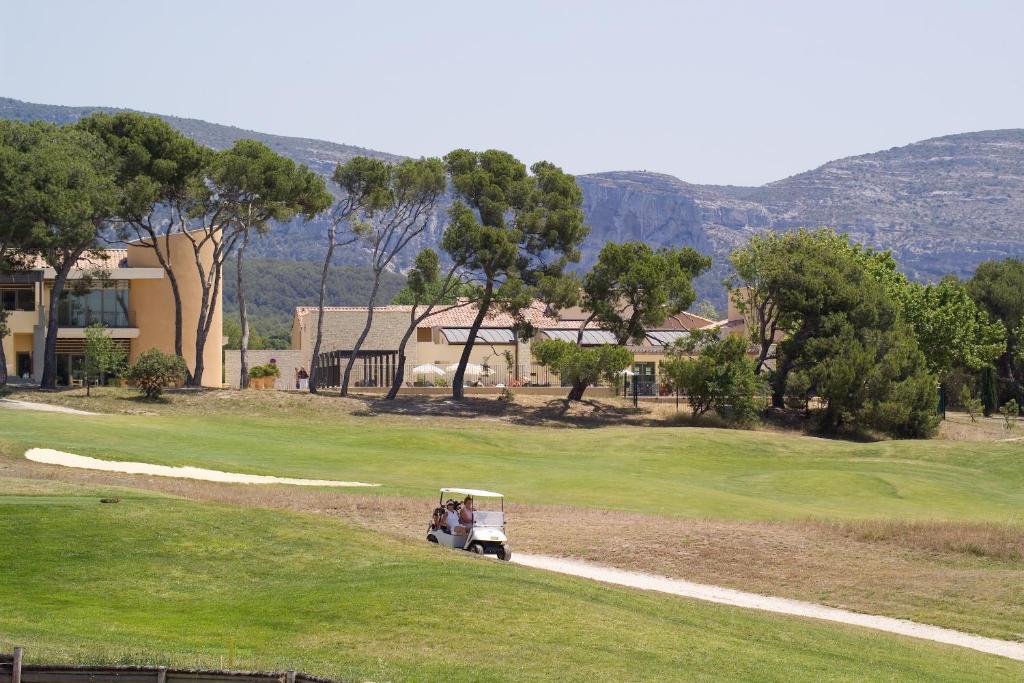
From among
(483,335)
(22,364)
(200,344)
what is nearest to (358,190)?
(200,344)

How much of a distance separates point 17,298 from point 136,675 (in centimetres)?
7025

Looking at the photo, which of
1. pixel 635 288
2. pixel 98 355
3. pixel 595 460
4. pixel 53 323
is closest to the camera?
pixel 595 460

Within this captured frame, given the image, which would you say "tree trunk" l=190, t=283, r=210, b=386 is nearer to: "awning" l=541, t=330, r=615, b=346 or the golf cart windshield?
"awning" l=541, t=330, r=615, b=346

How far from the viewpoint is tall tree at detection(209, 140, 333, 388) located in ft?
216

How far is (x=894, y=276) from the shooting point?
87188 millimetres

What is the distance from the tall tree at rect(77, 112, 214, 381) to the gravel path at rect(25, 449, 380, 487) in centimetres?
2722

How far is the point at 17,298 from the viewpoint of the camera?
77.1 m

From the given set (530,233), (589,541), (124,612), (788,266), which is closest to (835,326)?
(788,266)

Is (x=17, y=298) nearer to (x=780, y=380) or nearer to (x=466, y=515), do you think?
(x=780, y=380)

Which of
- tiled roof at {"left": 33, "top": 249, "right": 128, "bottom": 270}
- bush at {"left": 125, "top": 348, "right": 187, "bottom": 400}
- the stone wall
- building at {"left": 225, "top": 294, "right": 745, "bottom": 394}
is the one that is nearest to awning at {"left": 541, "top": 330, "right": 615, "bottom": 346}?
building at {"left": 225, "top": 294, "right": 745, "bottom": 394}

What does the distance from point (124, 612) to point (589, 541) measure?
42.0 feet

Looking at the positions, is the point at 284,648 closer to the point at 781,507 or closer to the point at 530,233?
the point at 781,507

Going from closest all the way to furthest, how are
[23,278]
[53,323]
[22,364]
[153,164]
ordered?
[53,323], [153,164], [23,278], [22,364]

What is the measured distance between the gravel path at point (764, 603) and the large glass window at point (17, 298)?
2267 inches
